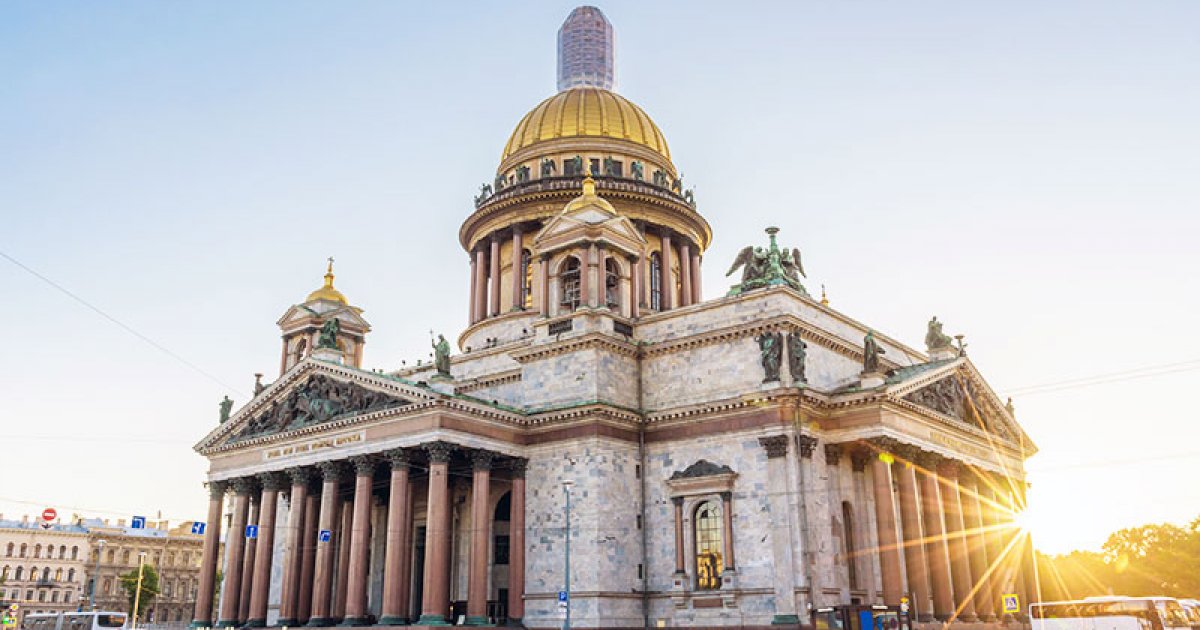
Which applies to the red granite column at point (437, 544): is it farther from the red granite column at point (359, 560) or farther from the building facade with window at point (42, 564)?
the building facade with window at point (42, 564)

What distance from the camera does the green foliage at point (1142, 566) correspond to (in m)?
83.0

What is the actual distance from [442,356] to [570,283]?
25.3 ft

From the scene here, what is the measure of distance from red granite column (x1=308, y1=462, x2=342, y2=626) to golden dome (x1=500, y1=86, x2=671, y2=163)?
80.7ft

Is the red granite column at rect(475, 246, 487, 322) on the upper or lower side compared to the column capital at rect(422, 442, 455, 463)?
upper

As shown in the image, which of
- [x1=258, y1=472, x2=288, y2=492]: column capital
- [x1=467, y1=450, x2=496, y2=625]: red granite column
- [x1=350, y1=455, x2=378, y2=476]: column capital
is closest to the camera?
[x1=467, y1=450, x2=496, y2=625]: red granite column

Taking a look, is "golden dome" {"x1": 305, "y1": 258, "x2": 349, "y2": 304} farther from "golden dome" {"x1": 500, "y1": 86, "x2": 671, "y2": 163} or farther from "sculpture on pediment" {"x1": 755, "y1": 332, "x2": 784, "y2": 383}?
"sculpture on pediment" {"x1": 755, "y1": 332, "x2": 784, "y2": 383}

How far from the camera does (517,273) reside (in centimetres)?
5338

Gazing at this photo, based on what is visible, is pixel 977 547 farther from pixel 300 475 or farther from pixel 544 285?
pixel 300 475

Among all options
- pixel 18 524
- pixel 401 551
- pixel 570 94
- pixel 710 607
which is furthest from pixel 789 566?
pixel 18 524

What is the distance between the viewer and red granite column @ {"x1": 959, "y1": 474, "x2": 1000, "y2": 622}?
44000 millimetres

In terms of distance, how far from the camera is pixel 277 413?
149ft

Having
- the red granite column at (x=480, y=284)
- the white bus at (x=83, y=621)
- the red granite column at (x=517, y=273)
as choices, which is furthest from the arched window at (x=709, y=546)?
the white bus at (x=83, y=621)

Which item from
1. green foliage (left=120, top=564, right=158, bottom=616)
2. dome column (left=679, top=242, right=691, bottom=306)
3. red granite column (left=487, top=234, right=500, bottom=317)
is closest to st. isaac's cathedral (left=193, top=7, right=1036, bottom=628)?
red granite column (left=487, top=234, right=500, bottom=317)

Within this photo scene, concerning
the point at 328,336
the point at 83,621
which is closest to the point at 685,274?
the point at 328,336
